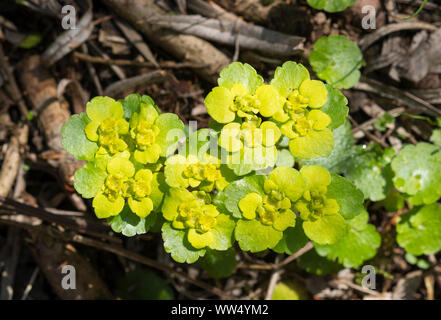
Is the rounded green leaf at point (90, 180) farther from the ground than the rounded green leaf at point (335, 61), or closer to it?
closer to it

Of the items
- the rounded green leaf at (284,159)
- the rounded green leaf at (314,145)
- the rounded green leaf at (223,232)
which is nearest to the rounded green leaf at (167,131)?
the rounded green leaf at (223,232)

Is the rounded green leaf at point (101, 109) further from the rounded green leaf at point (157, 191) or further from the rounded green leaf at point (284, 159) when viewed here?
the rounded green leaf at point (284, 159)

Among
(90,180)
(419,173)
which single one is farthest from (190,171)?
(419,173)

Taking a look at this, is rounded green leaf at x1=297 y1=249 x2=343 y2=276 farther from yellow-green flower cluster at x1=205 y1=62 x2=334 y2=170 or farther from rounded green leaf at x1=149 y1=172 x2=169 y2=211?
rounded green leaf at x1=149 y1=172 x2=169 y2=211

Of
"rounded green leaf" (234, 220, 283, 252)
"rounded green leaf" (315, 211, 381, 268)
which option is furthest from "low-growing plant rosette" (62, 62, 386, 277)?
"rounded green leaf" (315, 211, 381, 268)

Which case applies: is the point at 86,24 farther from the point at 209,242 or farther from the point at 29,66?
the point at 209,242
